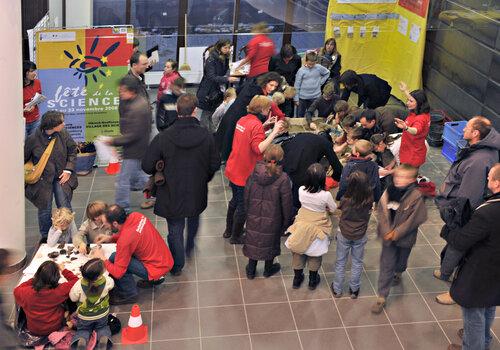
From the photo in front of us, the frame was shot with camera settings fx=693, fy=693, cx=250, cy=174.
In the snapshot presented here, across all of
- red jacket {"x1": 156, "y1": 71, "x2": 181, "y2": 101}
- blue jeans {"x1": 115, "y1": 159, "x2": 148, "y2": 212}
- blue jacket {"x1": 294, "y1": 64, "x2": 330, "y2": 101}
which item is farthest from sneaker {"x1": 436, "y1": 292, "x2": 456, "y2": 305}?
red jacket {"x1": 156, "y1": 71, "x2": 181, "y2": 101}

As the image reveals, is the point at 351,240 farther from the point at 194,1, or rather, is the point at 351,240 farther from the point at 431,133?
the point at 194,1

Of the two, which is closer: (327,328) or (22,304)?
(22,304)

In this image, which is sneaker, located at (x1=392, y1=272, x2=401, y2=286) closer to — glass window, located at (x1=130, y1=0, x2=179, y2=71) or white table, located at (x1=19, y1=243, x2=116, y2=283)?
white table, located at (x1=19, y1=243, x2=116, y2=283)

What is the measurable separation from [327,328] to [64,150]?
302cm

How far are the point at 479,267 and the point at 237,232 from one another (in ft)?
9.04

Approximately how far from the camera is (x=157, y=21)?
12.0 meters

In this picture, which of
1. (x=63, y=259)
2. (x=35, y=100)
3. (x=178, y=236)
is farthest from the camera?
(x=35, y=100)

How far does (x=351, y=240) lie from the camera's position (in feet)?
20.1

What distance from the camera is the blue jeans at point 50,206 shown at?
684cm

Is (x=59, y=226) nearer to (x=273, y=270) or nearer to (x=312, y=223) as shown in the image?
(x=273, y=270)

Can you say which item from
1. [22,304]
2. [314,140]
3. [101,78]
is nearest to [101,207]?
[22,304]

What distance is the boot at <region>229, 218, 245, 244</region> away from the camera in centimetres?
711

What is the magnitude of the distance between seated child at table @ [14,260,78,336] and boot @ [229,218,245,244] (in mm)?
1985

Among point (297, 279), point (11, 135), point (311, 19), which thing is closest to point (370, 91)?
point (311, 19)
